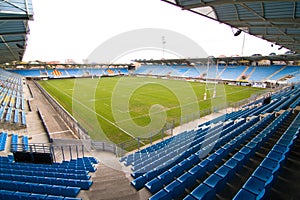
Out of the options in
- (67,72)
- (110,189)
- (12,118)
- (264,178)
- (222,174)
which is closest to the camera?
(264,178)

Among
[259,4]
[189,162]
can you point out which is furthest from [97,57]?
[259,4]

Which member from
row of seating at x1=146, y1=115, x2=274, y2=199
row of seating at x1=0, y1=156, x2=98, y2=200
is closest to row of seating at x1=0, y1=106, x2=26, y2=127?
row of seating at x1=0, y1=156, x2=98, y2=200

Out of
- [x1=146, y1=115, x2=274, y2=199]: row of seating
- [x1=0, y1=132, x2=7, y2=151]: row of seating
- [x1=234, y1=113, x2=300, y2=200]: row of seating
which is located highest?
[x1=234, y1=113, x2=300, y2=200]: row of seating

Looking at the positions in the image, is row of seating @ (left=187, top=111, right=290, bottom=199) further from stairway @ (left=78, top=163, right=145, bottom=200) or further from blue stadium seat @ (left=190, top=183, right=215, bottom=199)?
stairway @ (left=78, top=163, right=145, bottom=200)

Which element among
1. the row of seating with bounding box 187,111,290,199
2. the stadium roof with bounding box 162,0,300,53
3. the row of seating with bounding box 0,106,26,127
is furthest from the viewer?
the row of seating with bounding box 0,106,26,127

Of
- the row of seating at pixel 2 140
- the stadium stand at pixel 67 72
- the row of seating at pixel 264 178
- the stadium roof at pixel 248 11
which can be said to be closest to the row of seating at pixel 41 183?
the row of seating at pixel 264 178

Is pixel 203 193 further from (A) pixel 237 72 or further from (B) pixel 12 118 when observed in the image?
(A) pixel 237 72

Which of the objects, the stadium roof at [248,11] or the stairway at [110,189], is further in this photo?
the stadium roof at [248,11]

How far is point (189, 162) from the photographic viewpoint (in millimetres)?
5508

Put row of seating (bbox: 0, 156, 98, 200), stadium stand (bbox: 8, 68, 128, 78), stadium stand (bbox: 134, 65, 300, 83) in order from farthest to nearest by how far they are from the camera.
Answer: stadium stand (bbox: 8, 68, 128, 78) < stadium stand (bbox: 134, 65, 300, 83) < row of seating (bbox: 0, 156, 98, 200)

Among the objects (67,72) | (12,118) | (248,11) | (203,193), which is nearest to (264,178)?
(203,193)

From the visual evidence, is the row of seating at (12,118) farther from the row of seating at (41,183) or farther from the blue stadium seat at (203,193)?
the blue stadium seat at (203,193)

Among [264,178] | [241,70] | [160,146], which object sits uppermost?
[241,70]

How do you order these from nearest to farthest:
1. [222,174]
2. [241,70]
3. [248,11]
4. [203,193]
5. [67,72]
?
[203,193] < [222,174] < [248,11] < [241,70] < [67,72]
